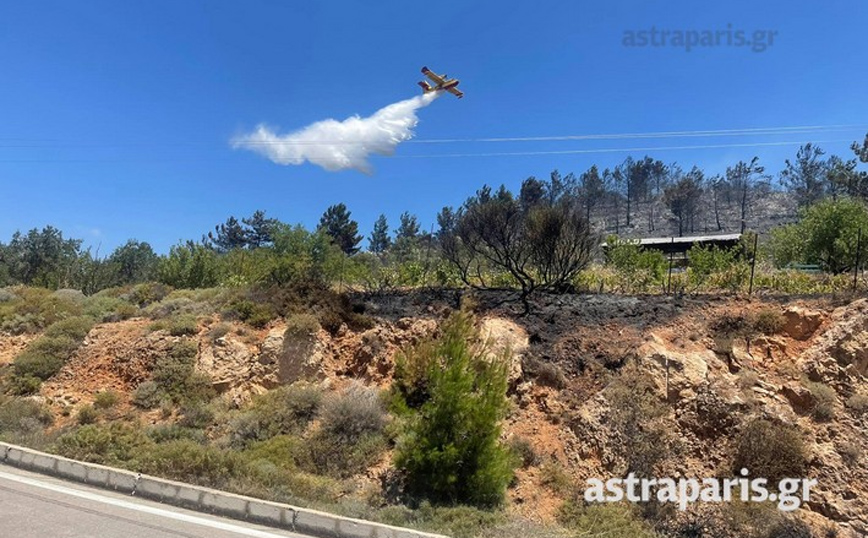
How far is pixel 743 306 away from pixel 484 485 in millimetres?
8890

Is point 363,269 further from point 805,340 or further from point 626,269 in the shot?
point 805,340

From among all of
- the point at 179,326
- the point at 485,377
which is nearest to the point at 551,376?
the point at 485,377

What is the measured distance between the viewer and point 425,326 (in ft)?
46.6

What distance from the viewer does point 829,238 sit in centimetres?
1716

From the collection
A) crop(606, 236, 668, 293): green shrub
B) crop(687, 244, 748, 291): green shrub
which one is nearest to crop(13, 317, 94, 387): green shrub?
crop(606, 236, 668, 293): green shrub

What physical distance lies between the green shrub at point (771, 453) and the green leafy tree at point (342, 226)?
51.4m

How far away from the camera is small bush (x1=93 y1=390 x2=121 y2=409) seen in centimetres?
1203

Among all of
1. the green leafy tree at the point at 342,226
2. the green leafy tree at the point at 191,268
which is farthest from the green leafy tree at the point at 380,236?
the green leafy tree at the point at 191,268

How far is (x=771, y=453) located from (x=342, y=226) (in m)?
53.5

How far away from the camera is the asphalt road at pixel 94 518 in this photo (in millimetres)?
5465

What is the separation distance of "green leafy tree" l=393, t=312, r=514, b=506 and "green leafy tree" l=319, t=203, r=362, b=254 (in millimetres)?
50835

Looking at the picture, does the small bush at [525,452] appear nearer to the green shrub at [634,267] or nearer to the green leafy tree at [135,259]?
the green shrub at [634,267]

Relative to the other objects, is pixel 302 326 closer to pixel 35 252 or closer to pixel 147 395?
pixel 147 395

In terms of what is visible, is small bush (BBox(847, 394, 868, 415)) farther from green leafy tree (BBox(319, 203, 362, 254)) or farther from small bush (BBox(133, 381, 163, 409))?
green leafy tree (BBox(319, 203, 362, 254))
